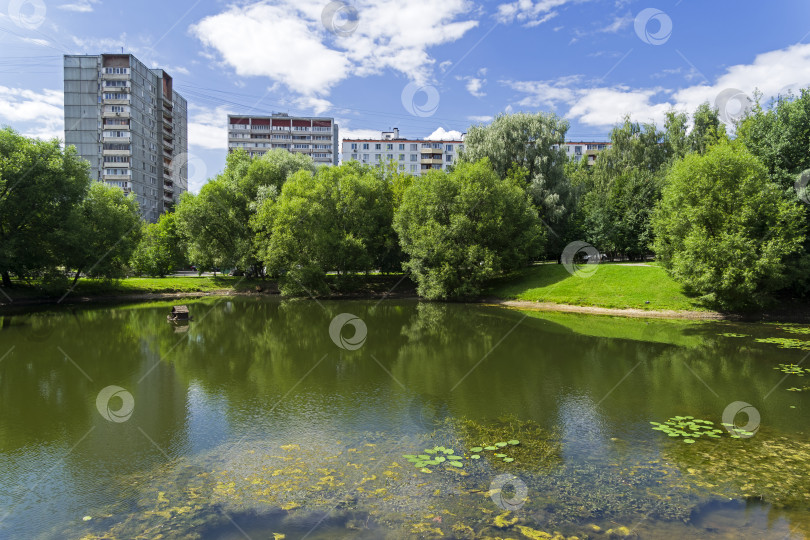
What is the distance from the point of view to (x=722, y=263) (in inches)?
1217

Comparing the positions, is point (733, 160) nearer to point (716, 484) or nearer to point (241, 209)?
point (716, 484)

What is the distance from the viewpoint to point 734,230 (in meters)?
31.3

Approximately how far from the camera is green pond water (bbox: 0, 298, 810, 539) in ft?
25.0

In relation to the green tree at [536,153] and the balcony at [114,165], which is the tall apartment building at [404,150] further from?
the green tree at [536,153]

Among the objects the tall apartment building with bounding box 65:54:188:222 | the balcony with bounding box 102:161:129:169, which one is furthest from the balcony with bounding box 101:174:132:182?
the balcony with bounding box 102:161:129:169

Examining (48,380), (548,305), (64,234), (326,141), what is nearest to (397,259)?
(548,305)

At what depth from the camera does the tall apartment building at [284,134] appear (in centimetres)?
12788

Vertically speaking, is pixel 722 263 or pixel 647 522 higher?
pixel 722 263

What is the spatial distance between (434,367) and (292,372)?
570 centimetres

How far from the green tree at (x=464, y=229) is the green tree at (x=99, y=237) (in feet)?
91.2

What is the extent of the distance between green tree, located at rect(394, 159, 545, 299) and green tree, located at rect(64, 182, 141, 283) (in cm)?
2781

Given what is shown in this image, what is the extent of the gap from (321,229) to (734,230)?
36.6m

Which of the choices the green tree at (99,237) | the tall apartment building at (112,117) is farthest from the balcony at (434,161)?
the green tree at (99,237)

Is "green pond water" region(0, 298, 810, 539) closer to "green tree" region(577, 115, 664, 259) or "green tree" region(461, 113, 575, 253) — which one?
"green tree" region(461, 113, 575, 253)
